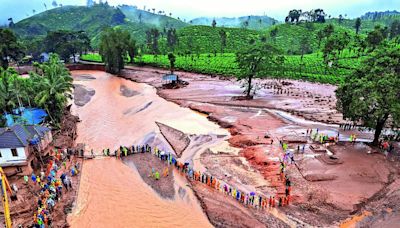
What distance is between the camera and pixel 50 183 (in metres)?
26.8

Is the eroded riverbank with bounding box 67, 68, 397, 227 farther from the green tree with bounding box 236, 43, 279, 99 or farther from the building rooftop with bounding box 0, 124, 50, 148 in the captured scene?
the building rooftop with bounding box 0, 124, 50, 148

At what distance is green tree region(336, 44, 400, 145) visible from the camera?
3003 centimetres

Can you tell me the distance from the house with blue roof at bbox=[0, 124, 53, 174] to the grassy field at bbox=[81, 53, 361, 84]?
2175 inches

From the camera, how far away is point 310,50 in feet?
377

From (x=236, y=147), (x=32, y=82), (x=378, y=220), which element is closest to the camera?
(x=378, y=220)

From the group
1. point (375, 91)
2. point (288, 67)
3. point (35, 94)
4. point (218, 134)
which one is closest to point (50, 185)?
point (35, 94)

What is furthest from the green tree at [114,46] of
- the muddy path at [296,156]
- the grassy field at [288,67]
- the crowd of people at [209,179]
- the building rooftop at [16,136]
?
the building rooftop at [16,136]

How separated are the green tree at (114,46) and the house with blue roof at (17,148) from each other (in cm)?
5392

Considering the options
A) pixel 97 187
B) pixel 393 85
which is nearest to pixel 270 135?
pixel 393 85

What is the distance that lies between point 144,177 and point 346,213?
18978 mm

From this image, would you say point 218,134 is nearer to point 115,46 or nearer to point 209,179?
point 209,179

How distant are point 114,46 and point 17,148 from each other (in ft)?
185

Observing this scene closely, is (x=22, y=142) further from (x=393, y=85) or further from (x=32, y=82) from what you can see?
(x=393, y=85)

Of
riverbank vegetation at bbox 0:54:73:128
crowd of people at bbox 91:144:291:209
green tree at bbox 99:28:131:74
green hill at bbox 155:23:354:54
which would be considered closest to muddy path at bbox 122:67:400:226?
crowd of people at bbox 91:144:291:209
